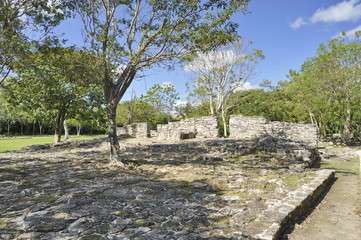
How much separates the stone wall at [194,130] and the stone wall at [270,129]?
61.9 inches

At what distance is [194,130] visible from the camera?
61.4 feet

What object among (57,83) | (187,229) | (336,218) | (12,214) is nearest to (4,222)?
(12,214)

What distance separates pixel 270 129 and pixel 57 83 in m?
14.1

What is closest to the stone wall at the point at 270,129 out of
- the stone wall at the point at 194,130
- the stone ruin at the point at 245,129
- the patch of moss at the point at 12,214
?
the stone ruin at the point at 245,129

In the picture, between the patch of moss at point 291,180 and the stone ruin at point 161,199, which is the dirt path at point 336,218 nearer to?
the stone ruin at point 161,199

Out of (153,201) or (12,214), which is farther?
(153,201)

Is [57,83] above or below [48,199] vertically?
above

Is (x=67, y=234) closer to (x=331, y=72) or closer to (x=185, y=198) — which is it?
(x=185, y=198)

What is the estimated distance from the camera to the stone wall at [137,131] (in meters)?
21.5

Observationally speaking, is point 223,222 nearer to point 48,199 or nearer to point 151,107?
point 48,199

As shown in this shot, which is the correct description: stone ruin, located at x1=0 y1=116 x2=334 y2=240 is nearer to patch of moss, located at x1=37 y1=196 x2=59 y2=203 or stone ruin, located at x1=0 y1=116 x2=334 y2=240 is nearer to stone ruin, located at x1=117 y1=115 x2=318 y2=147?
patch of moss, located at x1=37 y1=196 x2=59 y2=203

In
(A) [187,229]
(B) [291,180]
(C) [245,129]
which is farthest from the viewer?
(C) [245,129]

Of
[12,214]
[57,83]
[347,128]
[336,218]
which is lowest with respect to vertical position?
[336,218]

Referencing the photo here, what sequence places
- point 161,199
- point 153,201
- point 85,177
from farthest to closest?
1. point 85,177
2. point 161,199
3. point 153,201
